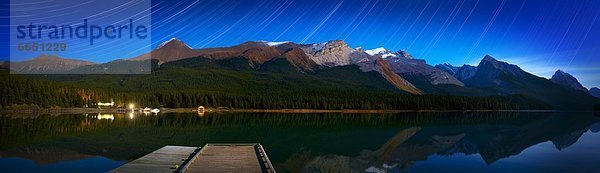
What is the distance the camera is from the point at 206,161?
28.8m

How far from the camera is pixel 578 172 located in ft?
106

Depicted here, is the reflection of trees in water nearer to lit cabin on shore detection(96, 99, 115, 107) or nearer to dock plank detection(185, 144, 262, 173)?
dock plank detection(185, 144, 262, 173)

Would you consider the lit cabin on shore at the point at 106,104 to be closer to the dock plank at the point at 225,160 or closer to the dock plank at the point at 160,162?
the dock plank at the point at 225,160

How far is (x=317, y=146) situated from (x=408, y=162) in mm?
12670

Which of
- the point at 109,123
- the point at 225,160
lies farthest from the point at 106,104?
the point at 225,160


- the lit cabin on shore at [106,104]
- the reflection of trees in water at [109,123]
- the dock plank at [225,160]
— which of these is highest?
the lit cabin on shore at [106,104]

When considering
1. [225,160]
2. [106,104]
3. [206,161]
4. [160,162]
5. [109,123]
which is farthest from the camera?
[106,104]

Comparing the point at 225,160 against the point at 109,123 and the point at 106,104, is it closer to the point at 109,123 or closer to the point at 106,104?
the point at 109,123

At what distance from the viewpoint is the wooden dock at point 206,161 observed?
83.7 feet

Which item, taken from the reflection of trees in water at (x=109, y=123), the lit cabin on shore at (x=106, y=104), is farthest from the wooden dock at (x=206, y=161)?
the lit cabin on shore at (x=106, y=104)

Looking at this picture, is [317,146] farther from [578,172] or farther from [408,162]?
[578,172]

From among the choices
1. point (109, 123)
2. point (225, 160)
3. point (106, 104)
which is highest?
point (106, 104)

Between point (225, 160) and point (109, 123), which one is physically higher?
point (109, 123)

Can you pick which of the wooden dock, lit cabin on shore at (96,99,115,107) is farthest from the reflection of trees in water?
lit cabin on shore at (96,99,115,107)
